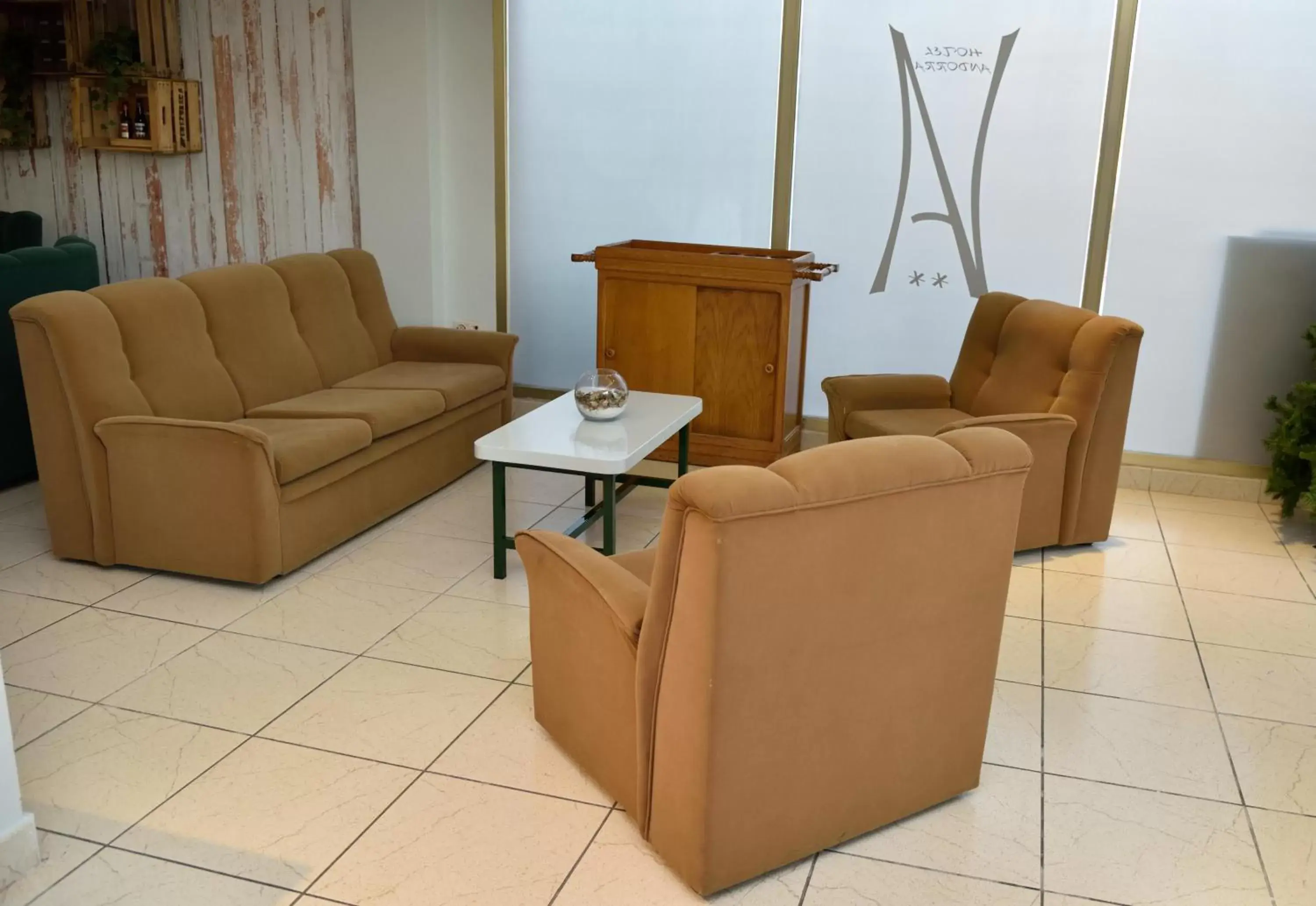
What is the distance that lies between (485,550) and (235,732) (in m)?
1.47

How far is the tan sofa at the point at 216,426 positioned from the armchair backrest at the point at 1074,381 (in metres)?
2.27

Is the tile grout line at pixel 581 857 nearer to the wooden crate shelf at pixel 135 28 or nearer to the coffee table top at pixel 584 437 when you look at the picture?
the coffee table top at pixel 584 437

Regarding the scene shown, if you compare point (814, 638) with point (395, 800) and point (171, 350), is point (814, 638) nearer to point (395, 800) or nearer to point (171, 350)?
point (395, 800)

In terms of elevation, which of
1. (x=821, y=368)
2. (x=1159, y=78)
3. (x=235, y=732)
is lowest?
(x=235, y=732)

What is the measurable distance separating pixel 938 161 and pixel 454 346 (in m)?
2.40

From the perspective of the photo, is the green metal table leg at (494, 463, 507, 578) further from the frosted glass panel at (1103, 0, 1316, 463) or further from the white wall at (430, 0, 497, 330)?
the frosted glass panel at (1103, 0, 1316, 463)

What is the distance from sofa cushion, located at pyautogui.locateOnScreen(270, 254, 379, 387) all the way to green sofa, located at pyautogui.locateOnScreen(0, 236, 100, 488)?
89 centimetres

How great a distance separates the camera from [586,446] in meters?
3.84

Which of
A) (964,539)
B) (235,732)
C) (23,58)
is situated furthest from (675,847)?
(23,58)

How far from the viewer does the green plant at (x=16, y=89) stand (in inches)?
246

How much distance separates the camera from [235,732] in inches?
119

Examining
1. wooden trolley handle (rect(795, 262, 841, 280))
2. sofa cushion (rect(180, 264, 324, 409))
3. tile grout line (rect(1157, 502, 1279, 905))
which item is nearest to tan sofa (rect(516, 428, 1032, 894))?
tile grout line (rect(1157, 502, 1279, 905))

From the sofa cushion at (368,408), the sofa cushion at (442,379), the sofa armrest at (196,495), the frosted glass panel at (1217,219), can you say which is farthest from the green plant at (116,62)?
the frosted glass panel at (1217,219)

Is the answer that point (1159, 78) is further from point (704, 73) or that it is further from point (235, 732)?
point (235, 732)
